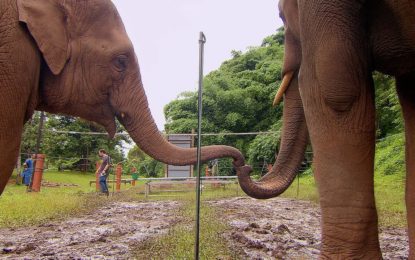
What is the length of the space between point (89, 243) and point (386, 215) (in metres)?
4.33

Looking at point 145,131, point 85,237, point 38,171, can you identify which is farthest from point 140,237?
point 38,171

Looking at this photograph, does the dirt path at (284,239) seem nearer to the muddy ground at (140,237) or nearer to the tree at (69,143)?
the muddy ground at (140,237)

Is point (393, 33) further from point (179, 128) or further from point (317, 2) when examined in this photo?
point (179, 128)

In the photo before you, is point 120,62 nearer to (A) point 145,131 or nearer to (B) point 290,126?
(A) point 145,131

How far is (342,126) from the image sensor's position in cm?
195

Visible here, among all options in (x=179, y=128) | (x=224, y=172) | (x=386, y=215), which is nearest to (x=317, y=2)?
(x=386, y=215)

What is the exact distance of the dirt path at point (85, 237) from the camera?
12.3ft

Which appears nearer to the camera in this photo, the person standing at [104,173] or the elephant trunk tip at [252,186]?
the elephant trunk tip at [252,186]

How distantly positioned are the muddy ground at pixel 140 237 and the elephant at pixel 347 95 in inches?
65.0

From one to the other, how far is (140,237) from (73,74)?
2.66 meters

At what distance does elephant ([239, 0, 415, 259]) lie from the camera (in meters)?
1.87

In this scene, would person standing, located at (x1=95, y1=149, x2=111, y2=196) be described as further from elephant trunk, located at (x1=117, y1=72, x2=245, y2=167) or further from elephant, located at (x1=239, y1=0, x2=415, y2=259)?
elephant, located at (x1=239, y1=0, x2=415, y2=259)

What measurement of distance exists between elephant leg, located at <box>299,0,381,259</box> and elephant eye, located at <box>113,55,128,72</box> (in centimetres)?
114

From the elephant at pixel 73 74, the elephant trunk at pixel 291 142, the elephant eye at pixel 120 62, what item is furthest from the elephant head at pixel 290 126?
the elephant eye at pixel 120 62
